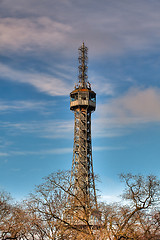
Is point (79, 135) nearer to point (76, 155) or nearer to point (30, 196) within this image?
point (76, 155)

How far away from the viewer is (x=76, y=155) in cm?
9319

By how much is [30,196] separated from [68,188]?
5.09 m

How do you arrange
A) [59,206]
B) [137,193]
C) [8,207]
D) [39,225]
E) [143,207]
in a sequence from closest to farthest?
[143,207] < [137,193] < [59,206] < [39,225] < [8,207]

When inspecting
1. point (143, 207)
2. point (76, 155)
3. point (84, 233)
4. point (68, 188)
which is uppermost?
point (76, 155)

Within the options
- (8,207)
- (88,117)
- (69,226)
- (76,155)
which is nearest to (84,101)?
(88,117)

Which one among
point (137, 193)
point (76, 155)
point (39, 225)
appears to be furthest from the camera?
point (76, 155)

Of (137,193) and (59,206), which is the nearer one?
(137,193)

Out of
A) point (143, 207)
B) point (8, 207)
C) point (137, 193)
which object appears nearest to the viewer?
point (143, 207)

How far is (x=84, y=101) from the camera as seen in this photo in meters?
96.9

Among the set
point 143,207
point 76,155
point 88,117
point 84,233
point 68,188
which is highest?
point 88,117

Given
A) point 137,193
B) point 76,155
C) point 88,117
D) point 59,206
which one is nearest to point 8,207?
point 59,206

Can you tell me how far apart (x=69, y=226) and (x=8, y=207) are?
17251 millimetres

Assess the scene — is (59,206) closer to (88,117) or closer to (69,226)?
(69,226)

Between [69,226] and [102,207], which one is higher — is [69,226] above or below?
below
